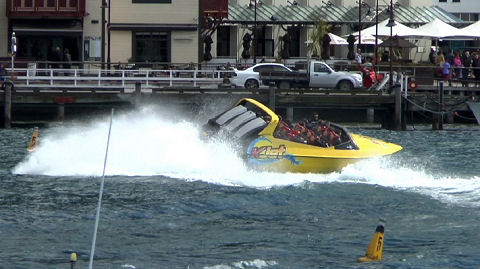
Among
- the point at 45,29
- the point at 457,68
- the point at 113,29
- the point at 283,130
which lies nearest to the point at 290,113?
the point at 457,68

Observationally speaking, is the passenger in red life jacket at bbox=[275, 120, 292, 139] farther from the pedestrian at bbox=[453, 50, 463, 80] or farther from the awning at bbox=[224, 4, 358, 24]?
the awning at bbox=[224, 4, 358, 24]

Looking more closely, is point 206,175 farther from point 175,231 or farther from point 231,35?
point 231,35

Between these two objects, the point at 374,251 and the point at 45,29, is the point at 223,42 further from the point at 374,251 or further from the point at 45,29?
the point at 374,251

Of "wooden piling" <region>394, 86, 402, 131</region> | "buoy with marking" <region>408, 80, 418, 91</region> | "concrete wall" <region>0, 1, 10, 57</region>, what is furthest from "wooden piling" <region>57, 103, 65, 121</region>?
"concrete wall" <region>0, 1, 10, 57</region>

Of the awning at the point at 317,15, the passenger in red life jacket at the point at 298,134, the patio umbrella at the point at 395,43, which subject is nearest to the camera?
the passenger in red life jacket at the point at 298,134

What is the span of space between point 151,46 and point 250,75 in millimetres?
10483

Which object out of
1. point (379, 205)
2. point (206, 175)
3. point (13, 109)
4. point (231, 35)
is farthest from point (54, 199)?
point (231, 35)

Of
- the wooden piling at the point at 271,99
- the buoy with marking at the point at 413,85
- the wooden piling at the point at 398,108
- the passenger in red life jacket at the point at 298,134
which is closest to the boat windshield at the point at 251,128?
the passenger in red life jacket at the point at 298,134

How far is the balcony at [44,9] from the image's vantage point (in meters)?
59.1

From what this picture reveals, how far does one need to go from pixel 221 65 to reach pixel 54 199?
32.4m

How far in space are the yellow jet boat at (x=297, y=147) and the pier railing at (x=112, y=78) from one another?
→ 20526 mm

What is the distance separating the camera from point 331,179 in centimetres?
2716

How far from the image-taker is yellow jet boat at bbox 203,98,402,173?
88.5 ft

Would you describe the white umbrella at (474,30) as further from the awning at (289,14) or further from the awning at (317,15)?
the awning at (289,14)
